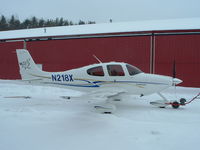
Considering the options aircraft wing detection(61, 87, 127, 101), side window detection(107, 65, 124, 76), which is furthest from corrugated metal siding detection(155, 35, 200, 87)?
aircraft wing detection(61, 87, 127, 101)

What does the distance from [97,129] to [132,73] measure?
9.14ft

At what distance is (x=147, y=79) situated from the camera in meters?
6.07

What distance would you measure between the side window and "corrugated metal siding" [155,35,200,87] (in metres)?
5.24

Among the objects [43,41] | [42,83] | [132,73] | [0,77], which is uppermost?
[43,41]

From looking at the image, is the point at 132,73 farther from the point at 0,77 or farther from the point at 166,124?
the point at 0,77

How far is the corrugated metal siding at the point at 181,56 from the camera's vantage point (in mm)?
10102

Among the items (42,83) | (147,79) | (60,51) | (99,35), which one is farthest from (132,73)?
(60,51)

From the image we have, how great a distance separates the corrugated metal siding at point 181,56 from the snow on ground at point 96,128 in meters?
4.69

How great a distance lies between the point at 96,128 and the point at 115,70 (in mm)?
2663

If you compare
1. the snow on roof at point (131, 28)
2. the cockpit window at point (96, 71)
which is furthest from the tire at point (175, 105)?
the snow on roof at point (131, 28)

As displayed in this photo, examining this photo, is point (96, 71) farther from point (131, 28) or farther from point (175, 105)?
point (131, 28)

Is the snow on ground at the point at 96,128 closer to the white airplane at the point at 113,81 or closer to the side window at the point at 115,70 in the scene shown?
the white airplane at the point at 113,81

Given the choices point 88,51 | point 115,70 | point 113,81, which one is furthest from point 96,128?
point 88,51

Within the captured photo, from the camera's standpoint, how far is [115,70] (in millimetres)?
6305
